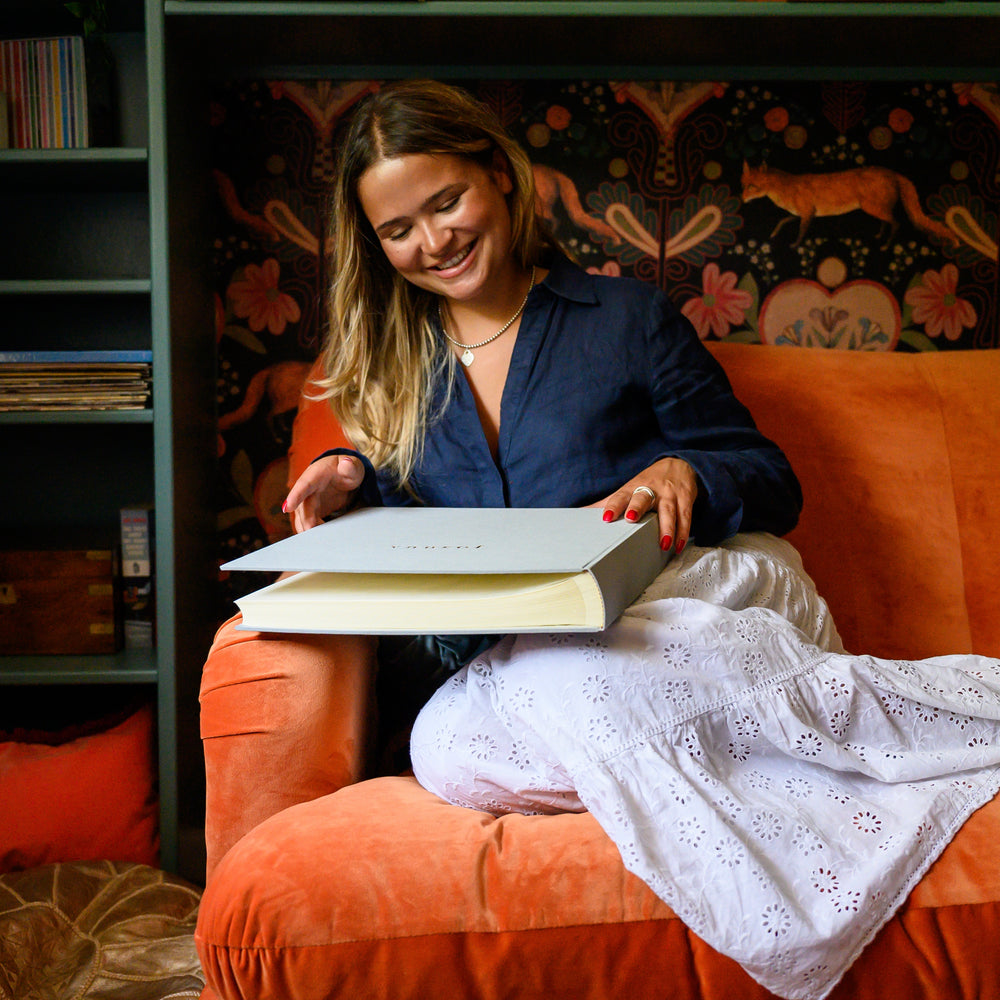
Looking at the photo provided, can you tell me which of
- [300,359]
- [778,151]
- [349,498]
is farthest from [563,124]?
[349,498]

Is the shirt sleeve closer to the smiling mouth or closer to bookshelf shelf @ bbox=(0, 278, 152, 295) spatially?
the smiling mouth

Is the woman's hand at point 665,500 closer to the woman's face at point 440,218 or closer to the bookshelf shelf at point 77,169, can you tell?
the woman's face at point 440,218

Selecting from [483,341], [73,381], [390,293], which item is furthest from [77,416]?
[483,341]

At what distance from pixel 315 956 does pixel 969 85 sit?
72.2 inches

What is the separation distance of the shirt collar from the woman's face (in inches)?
3.0

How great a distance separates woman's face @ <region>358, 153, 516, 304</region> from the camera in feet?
3.85

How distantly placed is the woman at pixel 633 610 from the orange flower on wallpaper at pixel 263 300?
422 mm

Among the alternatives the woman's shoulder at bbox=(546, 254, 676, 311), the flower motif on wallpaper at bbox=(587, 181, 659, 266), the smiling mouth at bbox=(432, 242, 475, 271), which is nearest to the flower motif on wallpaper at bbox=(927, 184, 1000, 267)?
the flower motif on wallpaper at bbox=(587, 181, 659, 266)

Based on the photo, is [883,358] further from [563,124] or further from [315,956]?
[315,956]

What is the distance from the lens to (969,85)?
66.4 inches

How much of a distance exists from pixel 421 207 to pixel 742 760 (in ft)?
2.64

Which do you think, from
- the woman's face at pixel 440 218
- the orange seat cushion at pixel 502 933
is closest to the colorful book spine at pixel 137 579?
the woman's face at pixel 440 218

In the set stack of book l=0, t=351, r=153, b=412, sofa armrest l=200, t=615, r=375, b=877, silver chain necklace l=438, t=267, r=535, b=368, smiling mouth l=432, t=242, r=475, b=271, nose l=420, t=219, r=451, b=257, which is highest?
nose l=420, t=219, r=451, b=257

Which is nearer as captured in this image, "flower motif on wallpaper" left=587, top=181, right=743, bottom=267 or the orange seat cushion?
the orange seat cushion
